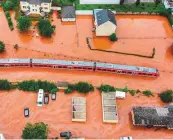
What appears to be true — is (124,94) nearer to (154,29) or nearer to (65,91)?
(65,91)

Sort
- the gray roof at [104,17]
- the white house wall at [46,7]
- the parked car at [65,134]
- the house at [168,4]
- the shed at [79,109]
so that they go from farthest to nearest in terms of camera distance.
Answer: the house at [168,4] < the white house wall at [46,7] < the gray roof at [104,17] < the shed at [79,109] < the parked car at [65,134]

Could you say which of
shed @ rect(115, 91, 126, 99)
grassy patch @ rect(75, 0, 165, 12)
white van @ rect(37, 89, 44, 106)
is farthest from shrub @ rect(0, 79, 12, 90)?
grassy patch @ rect(75, 0, 165, 12)

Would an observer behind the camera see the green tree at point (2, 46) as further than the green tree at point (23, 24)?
No

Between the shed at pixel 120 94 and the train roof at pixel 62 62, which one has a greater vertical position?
the train roof at pixel 62 62

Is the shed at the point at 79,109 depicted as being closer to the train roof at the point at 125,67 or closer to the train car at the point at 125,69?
the train car at the point at 125,69

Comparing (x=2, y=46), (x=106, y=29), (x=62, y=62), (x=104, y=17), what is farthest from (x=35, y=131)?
(x=104, y=17)

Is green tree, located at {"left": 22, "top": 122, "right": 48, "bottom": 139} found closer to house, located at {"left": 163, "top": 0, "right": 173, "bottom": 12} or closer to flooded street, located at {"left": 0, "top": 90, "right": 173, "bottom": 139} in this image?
flooded street, located at {"left": 0, "top": 90, "right": 173, "bottom": 139}

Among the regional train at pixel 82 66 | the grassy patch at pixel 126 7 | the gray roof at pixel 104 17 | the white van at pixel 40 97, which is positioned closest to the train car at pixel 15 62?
the regional train at pixel 82 66

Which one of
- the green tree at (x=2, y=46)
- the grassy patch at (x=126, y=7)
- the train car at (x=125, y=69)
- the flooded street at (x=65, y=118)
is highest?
the grassy patch at (x=126, y=7)
